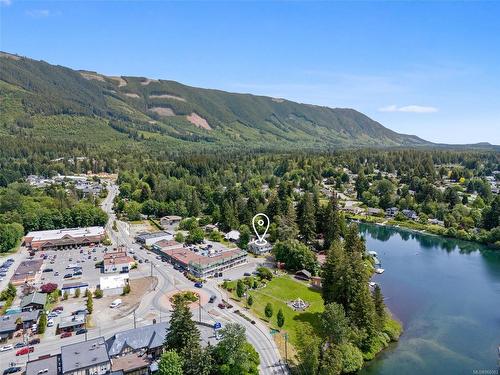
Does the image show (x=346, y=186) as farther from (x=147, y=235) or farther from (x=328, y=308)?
(x=328, y=308)

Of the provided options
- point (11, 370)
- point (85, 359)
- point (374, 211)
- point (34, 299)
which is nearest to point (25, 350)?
point (11, 370)

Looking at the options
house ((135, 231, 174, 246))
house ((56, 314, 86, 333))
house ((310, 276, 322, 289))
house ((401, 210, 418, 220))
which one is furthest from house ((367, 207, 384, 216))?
house ((56, 314, 86, 333))

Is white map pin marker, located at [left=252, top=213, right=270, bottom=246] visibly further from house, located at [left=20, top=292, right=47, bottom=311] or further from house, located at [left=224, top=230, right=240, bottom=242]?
house, located at [left=20, top=292, right=47, bottom=311]

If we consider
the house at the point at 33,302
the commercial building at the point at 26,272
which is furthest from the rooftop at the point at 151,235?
the house at the point at 33,302

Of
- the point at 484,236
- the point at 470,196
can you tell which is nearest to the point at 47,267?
the point at 484,236

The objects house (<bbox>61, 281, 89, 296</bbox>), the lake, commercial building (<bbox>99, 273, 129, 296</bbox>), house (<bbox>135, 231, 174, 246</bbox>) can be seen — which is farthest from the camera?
house (<bbox>135, 231, 174, 246</bbox>)

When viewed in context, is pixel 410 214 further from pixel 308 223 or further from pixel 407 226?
pixel 308 223
